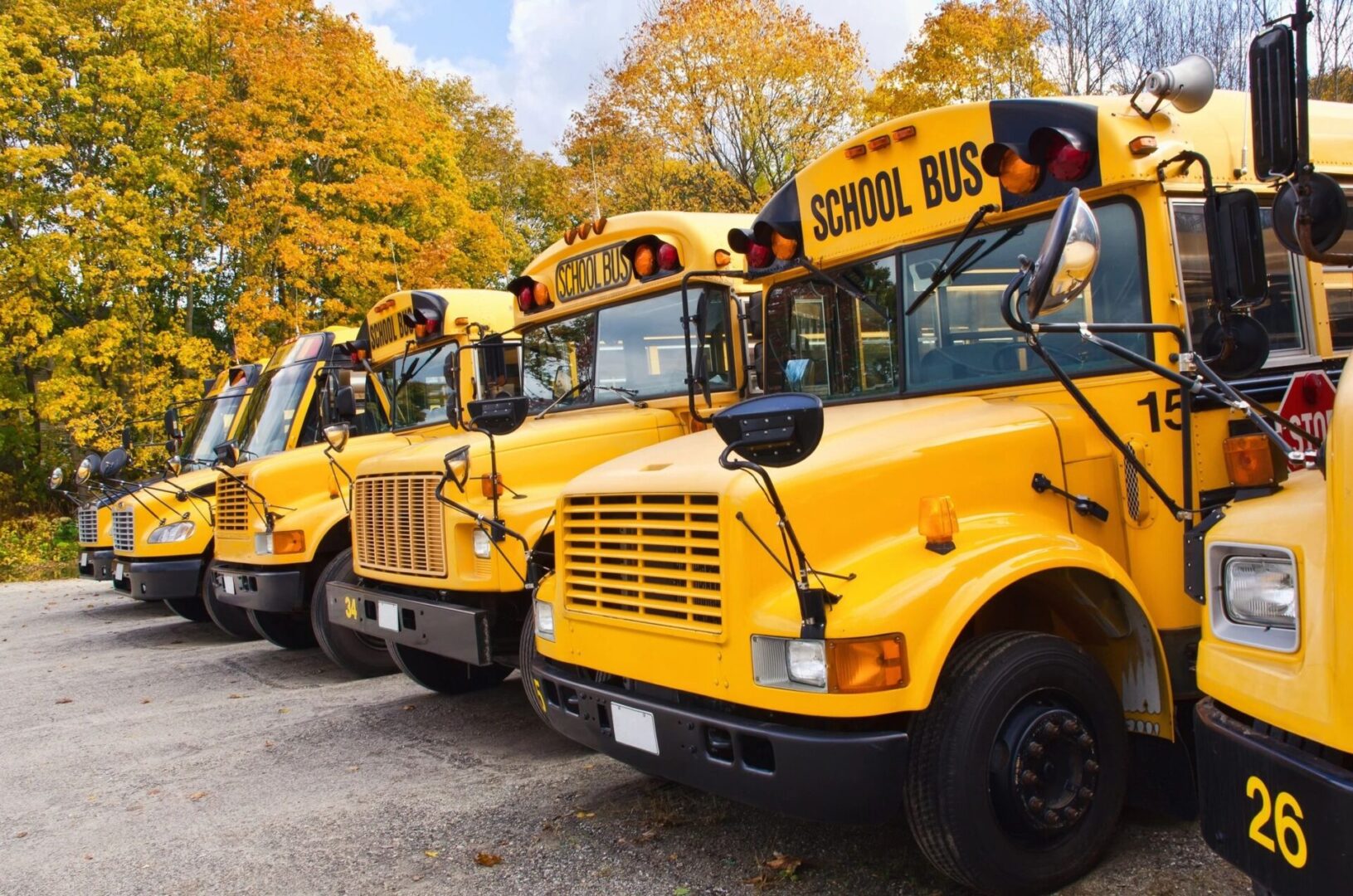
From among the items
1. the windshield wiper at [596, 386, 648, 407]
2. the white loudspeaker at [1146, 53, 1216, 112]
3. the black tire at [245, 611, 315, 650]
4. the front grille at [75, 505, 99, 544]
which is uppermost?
the white loudspeaker at [1146, 53, 1216, 112]

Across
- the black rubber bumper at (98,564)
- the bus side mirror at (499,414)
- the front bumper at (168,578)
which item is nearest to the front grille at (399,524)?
the bus side mirror at (499,414)

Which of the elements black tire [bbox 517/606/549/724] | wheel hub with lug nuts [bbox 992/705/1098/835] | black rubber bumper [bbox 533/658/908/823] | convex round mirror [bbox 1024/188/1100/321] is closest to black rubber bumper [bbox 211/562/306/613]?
black tire [bbox 517/606/549/724]

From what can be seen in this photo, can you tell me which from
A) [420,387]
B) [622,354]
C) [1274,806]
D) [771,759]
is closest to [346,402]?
[420,387]

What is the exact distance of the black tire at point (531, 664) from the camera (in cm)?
416

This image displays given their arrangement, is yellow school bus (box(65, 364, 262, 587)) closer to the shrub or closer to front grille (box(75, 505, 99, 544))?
front grille (box(75, 505, 99, 544))

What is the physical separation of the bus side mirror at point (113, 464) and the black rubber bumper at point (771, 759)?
27.8ft

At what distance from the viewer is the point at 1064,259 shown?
2.69m

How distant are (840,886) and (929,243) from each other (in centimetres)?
233

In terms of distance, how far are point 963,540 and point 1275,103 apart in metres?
1.44

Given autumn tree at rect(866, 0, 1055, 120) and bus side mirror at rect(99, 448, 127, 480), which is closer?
bus side mirror at rect(99, 448, 127, 480)

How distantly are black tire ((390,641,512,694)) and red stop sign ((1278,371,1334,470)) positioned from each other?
13.4 ft

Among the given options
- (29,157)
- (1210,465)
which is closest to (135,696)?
(1210,465)

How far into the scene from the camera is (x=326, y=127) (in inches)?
768

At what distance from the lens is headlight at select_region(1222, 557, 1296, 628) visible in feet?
7.63
